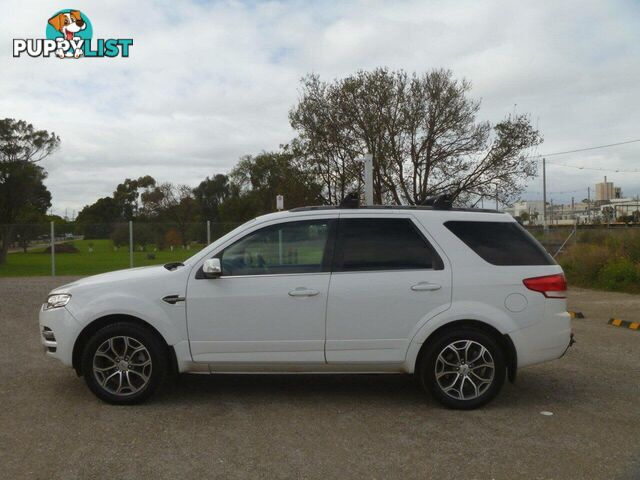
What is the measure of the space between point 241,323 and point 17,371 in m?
3.20

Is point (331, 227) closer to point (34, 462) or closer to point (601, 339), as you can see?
point (34, 462)

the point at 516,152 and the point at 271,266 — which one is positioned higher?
the point at 516,152

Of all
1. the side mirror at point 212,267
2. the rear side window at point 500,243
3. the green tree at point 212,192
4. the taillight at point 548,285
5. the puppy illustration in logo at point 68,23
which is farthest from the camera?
the green tree at point 212,192

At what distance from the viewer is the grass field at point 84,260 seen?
22562 millimetres

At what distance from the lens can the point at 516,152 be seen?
1109 inches

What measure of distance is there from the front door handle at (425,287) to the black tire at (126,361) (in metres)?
2.28

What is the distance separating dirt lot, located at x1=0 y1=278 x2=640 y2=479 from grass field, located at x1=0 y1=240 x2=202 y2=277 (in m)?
15.8

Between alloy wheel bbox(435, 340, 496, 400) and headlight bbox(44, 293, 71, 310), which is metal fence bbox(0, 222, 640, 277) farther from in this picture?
alloy wheel bbox(435, 340, 496, 400)

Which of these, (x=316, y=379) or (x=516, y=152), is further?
(x=516, y=152)

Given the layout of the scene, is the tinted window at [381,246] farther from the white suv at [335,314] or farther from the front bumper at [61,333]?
the front bumper at [61,333]

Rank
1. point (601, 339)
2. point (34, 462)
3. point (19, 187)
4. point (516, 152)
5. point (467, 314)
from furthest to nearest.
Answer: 1. point (19, 187)
2. point (516, 152)
3. point (601, 339)
4. point (467, 314)
5. point (34, 462)

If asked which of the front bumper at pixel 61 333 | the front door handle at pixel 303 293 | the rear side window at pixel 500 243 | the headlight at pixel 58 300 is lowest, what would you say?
the front bumper at pixel 61 333

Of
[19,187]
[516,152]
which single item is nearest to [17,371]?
[516,152]

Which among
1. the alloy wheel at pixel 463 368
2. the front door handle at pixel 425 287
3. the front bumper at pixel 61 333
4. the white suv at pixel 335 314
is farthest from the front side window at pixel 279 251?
the front bumper at pixel 61 333
